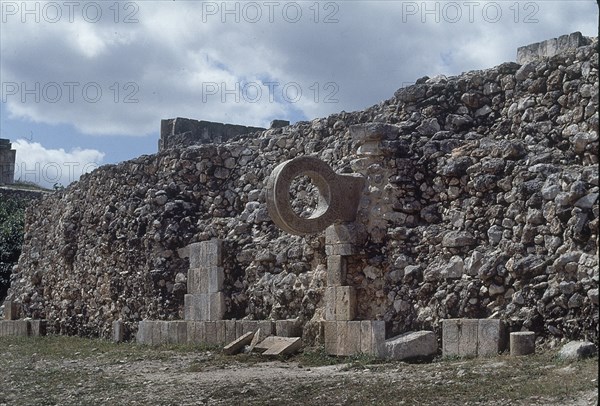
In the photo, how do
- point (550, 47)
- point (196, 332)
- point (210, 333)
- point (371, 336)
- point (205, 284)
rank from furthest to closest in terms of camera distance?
point (205, 284)
point (196, 332)
point (210, 333)
point (550, 47)
point (371, 336)

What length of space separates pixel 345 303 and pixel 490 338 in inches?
100

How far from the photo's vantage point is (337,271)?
12641 mm

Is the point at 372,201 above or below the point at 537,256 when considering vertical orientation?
above

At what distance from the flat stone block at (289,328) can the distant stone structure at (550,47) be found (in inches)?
202

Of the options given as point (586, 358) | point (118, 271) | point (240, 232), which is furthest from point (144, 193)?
point (586, 358)

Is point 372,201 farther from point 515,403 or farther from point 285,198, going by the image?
point 515,403

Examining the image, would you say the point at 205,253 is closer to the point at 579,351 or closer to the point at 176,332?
the point at 176,332

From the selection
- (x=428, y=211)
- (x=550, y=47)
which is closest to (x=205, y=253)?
(x=428, y=211)

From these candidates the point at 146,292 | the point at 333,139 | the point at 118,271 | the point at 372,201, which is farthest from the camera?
the point at 118,271

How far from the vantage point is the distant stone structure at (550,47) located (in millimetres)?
12727

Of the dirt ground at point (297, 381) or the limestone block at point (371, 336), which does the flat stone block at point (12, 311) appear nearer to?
the dirt ground at point (297, 381)

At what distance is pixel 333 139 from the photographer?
Result: 47.1 ft

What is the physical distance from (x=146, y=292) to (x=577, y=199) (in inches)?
360

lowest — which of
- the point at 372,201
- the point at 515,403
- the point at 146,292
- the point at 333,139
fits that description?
the point at 515,403
